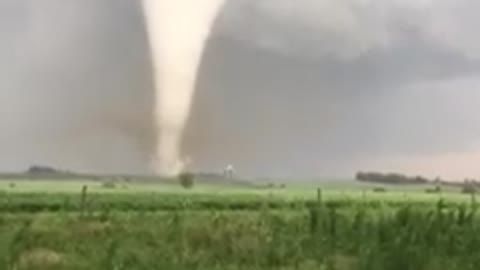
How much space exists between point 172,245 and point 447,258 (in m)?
7.42

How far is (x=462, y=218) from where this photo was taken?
116 ft

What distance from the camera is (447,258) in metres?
30.7

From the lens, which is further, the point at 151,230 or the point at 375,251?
the point at 151,230

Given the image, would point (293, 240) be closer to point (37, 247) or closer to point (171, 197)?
point (37, 247)

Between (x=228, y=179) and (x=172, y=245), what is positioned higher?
(x=228, y=179)

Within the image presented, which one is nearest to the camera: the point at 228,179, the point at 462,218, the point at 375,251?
the point at 375,251

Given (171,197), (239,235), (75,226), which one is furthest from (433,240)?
(171,197)

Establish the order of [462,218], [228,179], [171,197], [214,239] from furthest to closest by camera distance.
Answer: [228,179] < [171,197] < [462,218] < [214,239]

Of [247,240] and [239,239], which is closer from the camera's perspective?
[247,240]

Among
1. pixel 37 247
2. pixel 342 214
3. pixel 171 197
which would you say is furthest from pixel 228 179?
pixel 37 247

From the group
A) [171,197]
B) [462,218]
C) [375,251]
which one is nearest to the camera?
[375,251]

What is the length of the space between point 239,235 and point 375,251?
464 cm

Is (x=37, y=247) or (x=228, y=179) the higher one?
(x=228, y=179)

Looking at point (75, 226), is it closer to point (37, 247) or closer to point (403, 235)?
point (37, 247)
